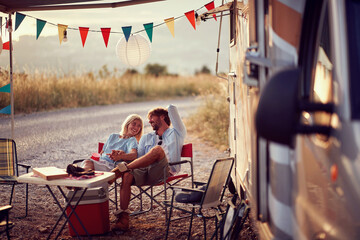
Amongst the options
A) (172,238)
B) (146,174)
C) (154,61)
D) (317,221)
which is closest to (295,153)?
(317,221)

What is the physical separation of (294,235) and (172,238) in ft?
8.68

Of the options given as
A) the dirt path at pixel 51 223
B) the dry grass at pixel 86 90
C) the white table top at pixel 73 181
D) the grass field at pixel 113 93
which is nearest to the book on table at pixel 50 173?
the white table top at pixel 73 181

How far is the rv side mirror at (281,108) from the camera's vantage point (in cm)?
155

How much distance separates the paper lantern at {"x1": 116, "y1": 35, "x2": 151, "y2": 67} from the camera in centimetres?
681

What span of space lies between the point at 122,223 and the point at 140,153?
3.45 feet

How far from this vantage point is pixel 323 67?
258cm

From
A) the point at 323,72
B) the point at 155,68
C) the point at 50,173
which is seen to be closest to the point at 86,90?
the point at 50,173

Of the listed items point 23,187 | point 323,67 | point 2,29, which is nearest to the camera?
point 323,67

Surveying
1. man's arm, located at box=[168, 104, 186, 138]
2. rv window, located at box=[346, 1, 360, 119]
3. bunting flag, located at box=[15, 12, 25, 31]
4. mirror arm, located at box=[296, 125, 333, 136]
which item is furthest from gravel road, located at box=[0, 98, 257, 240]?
rv window, located at box=[346, 1, 360, 119]

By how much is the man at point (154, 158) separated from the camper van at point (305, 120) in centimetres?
237

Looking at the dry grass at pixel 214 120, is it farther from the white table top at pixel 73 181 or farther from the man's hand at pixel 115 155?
the white table top at pixel 73 181

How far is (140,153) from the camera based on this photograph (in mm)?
5508

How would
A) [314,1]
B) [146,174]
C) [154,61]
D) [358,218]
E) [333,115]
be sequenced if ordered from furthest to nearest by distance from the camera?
[154,61] < [146,174] < [314,1] < [333,115] < [358,218]

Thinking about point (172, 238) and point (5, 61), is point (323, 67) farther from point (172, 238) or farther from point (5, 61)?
point (5, 61)
